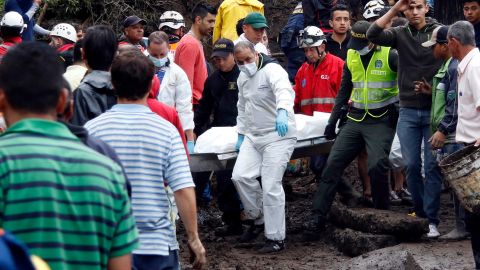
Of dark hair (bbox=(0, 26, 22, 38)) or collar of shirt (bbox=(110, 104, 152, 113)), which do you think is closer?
collar of shirt (bbox=(110, 104, 152, 113))

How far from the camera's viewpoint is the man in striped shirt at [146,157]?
516 centimetres

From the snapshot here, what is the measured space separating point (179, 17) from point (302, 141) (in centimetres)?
288

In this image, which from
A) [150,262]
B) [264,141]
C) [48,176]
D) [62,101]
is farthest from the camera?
[264,141]

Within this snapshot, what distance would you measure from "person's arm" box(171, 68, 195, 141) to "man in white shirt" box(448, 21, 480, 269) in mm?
3007

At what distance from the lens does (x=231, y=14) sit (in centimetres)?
1338

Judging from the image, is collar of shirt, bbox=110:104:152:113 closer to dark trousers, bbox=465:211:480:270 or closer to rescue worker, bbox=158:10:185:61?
dark trousers, bbox=465:211:480:270

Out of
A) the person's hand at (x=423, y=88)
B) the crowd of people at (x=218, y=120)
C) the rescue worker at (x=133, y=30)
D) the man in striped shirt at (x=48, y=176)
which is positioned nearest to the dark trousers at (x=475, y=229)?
the crowd of people at (x=218, y=120)

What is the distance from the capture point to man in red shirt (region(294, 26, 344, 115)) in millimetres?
11305

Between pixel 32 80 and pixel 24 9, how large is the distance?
9.15 m

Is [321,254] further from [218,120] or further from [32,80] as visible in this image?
[32,80]

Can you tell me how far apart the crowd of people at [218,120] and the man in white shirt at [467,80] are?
0.04ft

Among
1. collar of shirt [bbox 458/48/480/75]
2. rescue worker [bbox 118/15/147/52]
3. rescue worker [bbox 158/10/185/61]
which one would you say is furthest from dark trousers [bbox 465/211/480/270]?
rescue worker [bbox 158/10/185/61]

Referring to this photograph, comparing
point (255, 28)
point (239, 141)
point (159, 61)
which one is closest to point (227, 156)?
point (239, 141)

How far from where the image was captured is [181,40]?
1172 cm
